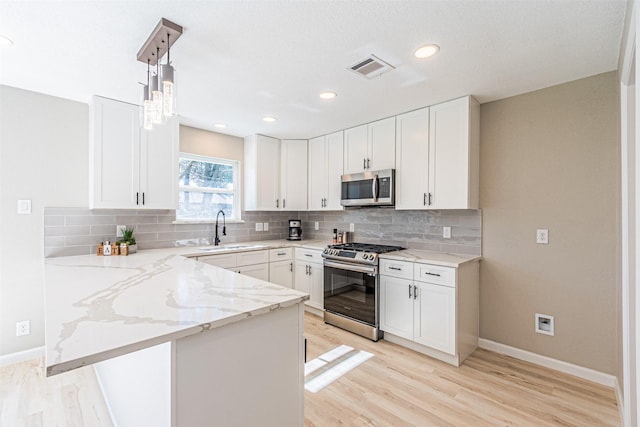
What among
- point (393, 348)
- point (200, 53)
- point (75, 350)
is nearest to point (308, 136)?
point (200, 53)

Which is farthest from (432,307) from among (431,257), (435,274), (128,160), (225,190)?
(128,160)

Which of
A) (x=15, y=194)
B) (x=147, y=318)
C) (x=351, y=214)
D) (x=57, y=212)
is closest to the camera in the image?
(x=147, y=318)

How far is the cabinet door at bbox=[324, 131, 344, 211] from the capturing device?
3785mm

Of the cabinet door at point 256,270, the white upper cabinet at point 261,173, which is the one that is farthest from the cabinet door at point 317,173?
the cabinet door at point 256,270

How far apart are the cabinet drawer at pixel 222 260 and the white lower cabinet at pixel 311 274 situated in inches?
35.2

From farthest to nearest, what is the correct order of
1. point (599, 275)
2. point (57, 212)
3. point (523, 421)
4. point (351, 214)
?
point (351, 214) < point (57, 212) < point (599, 275) < point (523, 421)

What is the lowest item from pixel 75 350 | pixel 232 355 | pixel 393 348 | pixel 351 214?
pixel 393 348

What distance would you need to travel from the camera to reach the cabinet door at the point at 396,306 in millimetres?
2785

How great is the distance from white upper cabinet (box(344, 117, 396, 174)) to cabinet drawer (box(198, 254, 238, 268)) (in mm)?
1722

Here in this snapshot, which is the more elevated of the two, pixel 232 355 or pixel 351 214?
pixel 351 214

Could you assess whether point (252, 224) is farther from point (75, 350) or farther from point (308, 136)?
point (75, 350)

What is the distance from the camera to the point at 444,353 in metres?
2.60

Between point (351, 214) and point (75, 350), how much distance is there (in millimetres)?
3433

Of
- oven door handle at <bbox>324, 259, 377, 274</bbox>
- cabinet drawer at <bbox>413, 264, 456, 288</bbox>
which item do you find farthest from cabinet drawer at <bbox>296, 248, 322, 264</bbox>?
cabinet drawer at <bbox>413, 264, 456, 288</bbox>
